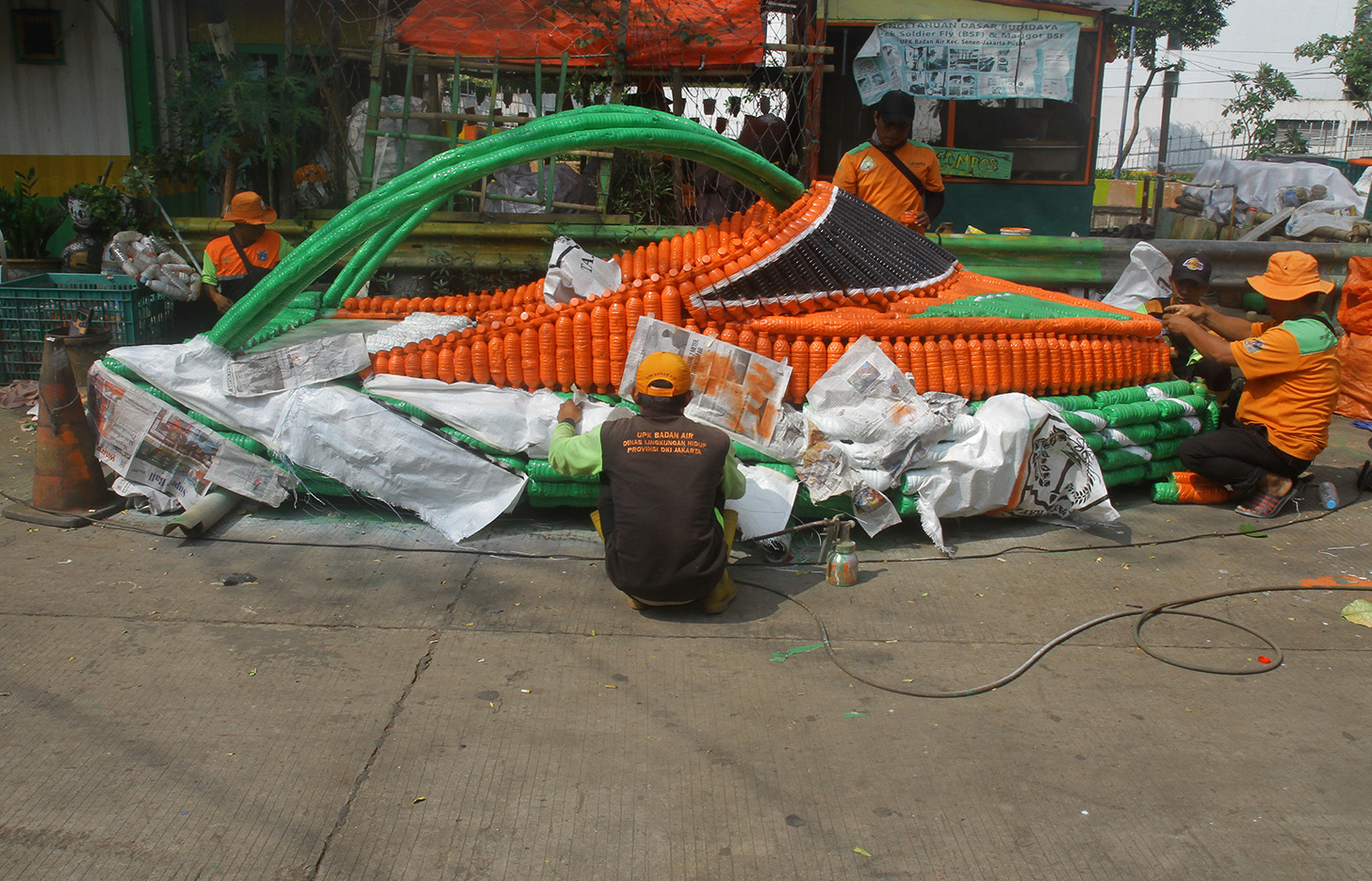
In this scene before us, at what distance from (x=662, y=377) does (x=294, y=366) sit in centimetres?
189

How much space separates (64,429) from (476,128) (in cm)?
549

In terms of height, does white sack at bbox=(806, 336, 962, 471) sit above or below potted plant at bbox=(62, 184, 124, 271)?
below

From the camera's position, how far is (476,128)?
9.09m

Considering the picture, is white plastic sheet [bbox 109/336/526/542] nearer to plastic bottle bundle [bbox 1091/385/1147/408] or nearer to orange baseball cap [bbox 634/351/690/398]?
orange baseball cap [bbox 634/351/690/398]

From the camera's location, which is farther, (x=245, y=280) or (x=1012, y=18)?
(x=1012, y=18)

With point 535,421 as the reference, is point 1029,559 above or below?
below

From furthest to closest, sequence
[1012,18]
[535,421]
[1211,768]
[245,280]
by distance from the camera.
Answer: [1012,18] < [245,280] < [535,421] < [1211,768]

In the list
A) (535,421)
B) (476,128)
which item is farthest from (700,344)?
(476,128)

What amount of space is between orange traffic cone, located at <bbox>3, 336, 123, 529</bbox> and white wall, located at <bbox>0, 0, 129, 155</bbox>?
174 inches

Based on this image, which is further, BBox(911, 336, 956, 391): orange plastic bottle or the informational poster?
the informational poster

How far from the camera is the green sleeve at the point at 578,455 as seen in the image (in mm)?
3831

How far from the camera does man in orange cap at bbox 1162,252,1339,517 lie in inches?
195

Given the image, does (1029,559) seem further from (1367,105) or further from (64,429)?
(1367,105)

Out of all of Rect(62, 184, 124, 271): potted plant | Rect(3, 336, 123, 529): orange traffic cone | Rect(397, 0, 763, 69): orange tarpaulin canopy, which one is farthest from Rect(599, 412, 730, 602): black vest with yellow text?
Rect(62, 184, 124, 271): potted plant
